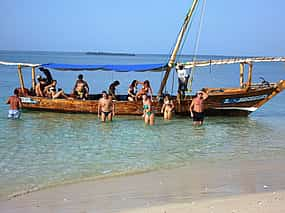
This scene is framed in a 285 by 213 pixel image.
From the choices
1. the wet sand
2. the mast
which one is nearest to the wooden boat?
the mast

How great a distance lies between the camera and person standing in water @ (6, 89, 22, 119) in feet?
51.4

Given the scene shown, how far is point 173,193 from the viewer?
6941 mm

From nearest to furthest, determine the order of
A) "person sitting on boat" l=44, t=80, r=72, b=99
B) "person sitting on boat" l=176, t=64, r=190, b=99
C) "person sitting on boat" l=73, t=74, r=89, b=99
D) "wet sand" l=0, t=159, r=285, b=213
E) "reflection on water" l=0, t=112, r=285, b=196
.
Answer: "wet sand" l=0, t=159, r=285, b=213, "reflection on water" l=0, t=112, r=285, b=196, "person sitting on boat" l=176, t=64, r=190, b=99, "person sitting on boat" l=44, t=80, r=72, b=99, "person sitting on boat" l=73, t=74, r=89, b=99

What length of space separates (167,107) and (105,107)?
2.13m

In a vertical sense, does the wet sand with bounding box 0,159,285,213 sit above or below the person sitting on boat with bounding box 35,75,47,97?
below

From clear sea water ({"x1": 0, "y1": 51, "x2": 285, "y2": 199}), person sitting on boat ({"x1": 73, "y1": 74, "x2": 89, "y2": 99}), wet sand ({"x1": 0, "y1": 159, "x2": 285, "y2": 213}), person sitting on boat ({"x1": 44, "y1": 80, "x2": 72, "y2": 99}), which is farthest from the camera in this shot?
person sitting on boat ({"x1": 73, "y1": 74, "x2": 89, "y2": 99})

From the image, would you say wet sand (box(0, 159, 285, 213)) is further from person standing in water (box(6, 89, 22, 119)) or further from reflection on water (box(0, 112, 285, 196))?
person standing in water (box(6, 89, 22, 119))

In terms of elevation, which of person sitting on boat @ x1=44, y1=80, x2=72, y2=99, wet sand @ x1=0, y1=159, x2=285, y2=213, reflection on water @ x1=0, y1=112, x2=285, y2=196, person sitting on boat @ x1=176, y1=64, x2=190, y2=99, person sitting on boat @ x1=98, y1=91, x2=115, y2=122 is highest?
person sitting on boat @ x1=176, y1=64, x2=190, y2=99

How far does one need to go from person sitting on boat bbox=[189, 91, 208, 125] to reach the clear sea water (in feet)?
1.19

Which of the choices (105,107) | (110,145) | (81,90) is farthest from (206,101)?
(110,145)

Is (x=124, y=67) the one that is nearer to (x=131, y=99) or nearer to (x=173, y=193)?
(x=131, y=99)

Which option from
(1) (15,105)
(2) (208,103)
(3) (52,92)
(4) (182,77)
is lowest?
(1) (15,105)

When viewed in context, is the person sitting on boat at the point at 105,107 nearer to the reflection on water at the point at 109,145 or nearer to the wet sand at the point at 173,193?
the reflection on water at the point at 109,145

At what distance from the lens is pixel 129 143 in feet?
39.8
